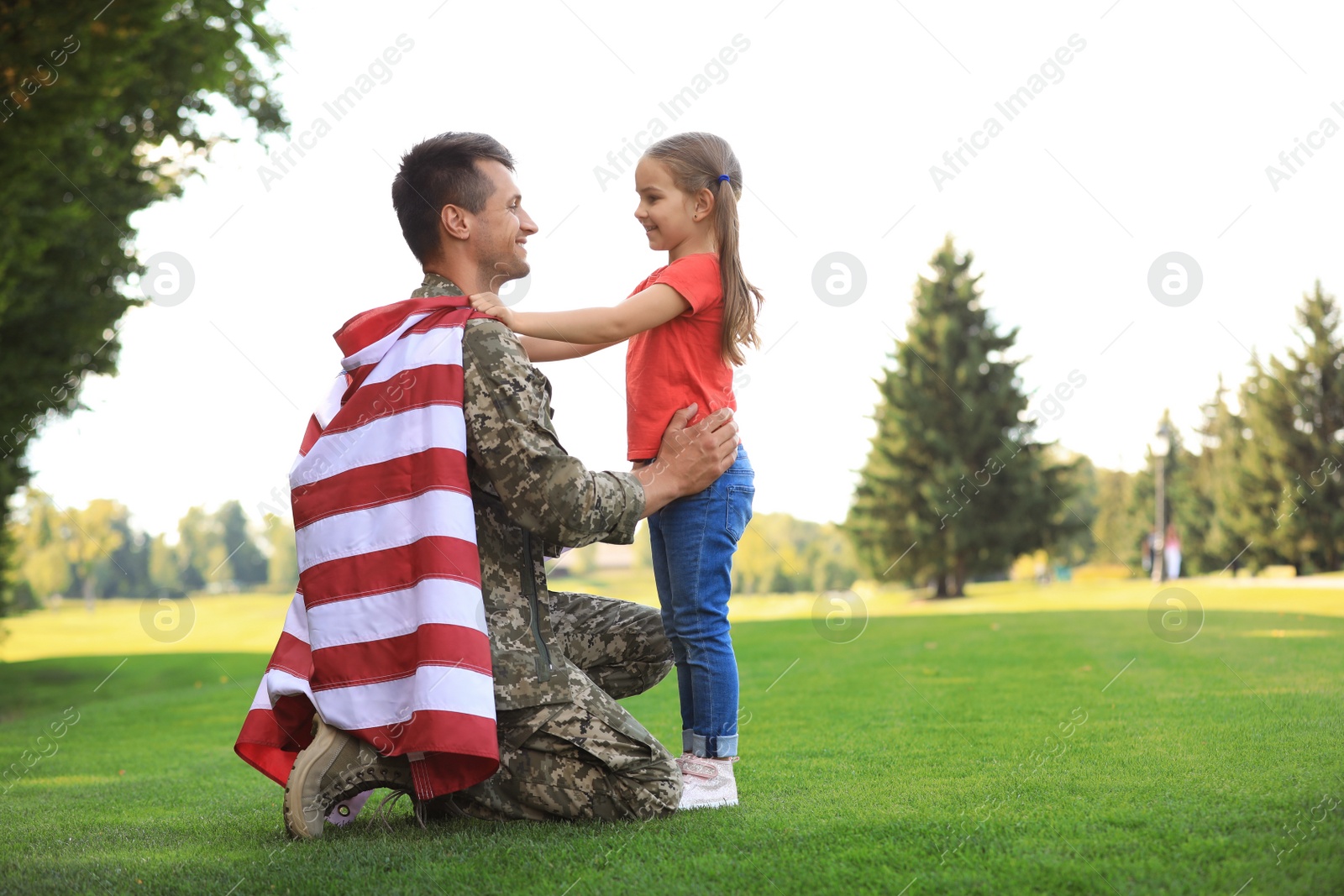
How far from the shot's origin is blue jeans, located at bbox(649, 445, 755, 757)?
3.12 meters

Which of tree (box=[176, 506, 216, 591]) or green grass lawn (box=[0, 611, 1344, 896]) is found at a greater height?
tree (box=[176, 506, 216, 591])

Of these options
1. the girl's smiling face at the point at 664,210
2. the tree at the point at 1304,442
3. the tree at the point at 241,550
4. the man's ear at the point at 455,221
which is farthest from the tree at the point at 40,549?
the tree at the point at 1304,442

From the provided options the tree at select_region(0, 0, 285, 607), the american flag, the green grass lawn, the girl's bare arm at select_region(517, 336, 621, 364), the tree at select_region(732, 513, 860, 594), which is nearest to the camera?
the green grass lawn

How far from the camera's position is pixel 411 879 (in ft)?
7.59

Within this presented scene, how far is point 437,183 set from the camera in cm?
325

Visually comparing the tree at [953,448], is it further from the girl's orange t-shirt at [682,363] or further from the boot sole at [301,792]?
the boot sole at [301,792]

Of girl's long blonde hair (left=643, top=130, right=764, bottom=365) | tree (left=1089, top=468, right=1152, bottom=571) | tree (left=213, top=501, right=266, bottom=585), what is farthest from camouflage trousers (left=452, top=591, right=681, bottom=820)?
tree (left=1089, top=468, right=1152, bottom=571)

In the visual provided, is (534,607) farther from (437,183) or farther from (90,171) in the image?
(90,171)

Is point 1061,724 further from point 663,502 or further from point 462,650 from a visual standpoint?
point 462,650

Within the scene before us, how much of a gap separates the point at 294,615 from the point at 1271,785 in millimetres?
2845

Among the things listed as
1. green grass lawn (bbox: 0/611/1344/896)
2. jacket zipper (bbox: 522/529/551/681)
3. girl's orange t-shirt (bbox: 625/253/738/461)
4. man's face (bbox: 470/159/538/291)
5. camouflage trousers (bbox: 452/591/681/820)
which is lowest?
green grass lawn (bbox: 0/611/1344/896)

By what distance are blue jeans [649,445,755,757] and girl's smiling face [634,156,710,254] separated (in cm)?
84

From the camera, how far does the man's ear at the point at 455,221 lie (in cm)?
326

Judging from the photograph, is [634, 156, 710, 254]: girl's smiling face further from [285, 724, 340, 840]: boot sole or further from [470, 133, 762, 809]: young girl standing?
[285, 724, 340, 840]: boot sole
